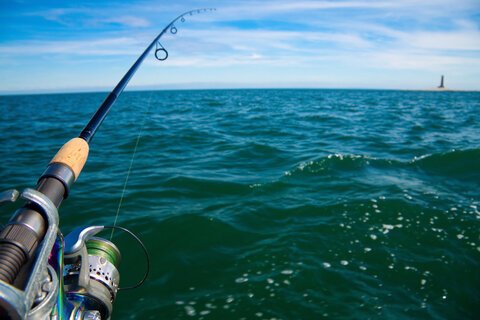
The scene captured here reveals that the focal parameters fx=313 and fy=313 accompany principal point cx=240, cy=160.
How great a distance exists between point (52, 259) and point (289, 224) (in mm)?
3643

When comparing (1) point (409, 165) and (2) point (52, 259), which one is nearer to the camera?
(2) point (52, 259)

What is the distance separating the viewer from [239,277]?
3.55 metres

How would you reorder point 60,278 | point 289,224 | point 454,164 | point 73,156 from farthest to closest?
point 454,164, point 289,224, point 73,156, point 60,278

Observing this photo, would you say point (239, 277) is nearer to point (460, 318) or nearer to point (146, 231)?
point (146, 231)

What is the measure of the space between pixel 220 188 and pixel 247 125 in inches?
313

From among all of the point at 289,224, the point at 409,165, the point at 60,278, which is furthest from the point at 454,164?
the point at 60,278

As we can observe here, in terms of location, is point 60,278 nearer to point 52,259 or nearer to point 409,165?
point 52,259

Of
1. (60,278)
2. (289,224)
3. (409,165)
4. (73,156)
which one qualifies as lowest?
(289,224)

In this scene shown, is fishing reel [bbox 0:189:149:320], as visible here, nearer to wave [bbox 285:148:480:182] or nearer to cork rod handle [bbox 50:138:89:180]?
cork rod handle [bbox 50:138:89:180]

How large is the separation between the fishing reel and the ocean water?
4.08ft

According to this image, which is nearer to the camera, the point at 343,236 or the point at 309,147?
the point at 343,236

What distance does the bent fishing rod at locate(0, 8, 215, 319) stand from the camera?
1021 millimetres

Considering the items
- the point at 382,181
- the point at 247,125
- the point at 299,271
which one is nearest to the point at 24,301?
the point at 299,271

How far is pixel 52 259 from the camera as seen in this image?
1.40m
